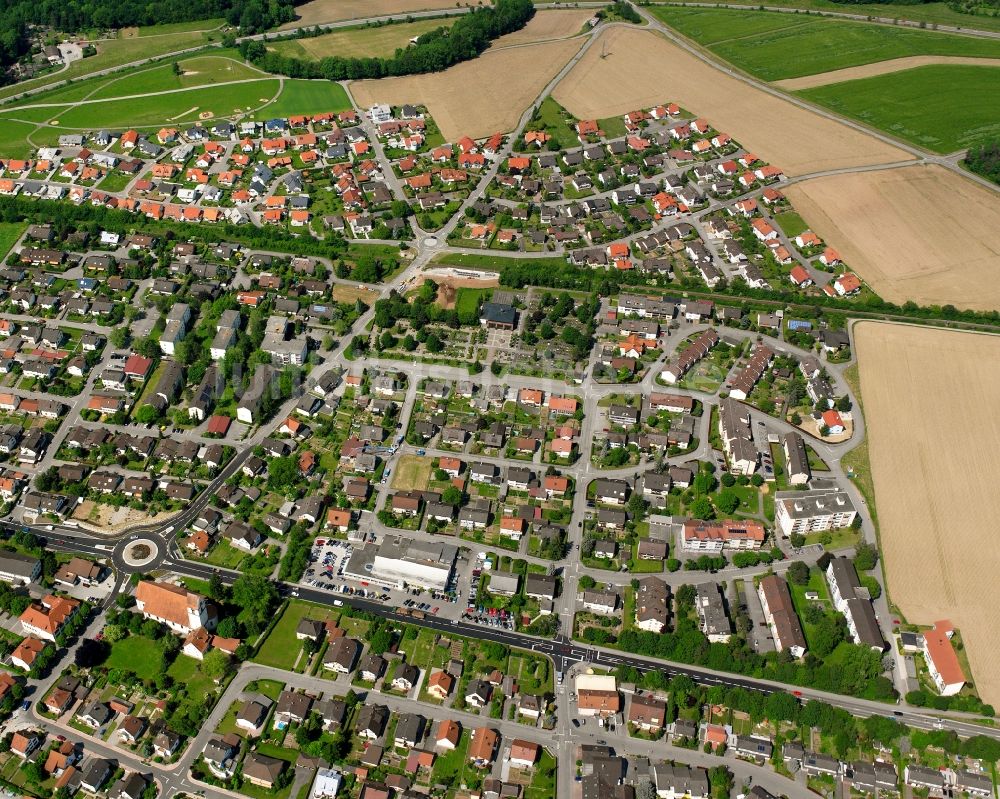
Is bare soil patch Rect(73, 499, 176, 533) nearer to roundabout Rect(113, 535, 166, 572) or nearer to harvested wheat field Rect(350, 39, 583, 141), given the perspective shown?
roundabout Rect(113, 535, 166, 572)

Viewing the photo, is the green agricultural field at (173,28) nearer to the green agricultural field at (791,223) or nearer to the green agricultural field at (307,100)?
the green agricultural field at (307,100)

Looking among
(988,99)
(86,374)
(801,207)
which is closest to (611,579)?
(86,374)

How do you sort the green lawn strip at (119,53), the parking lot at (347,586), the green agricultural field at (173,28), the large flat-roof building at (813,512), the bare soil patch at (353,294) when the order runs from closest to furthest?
the parking lot at (347,586) < the large flat-roof building at (813,512) < the bare soil patch at (353,294) < the green lawn strip at (119,53) < the green agricultural field at (173,28)

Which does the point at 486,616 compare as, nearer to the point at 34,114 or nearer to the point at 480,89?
the point at 480,89

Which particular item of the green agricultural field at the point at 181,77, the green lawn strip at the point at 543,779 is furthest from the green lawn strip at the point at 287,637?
the green agricultural field at the point at 181,77

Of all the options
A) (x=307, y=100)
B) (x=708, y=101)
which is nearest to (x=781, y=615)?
(x=708, y=101)

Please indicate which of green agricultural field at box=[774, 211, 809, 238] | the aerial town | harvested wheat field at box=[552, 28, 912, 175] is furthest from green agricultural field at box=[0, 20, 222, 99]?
green agricultural field at box=[774, 211, 809, 238]
